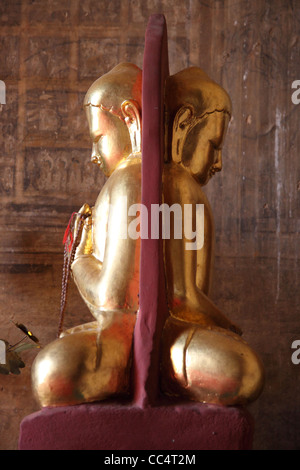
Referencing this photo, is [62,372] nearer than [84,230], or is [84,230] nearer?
[62,372]

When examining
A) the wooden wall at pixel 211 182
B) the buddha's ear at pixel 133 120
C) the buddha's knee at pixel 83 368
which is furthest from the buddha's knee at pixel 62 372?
the wooden wall at pixel 211 182

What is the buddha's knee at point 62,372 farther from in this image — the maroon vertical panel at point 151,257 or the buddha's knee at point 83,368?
the maroon vertical panel at point 151,257

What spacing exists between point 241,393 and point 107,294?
0.44m

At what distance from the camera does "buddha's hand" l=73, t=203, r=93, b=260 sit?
6.89 feet

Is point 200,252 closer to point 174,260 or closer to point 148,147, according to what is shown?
point 174,260

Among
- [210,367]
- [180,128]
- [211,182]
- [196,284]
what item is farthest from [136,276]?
[211,182]

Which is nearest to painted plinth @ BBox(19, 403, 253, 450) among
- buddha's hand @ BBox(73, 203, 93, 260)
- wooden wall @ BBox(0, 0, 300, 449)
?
buddha's hand @ BBox(73, 203, 93, 260)

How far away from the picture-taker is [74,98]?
3061mm

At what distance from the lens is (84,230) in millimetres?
2145

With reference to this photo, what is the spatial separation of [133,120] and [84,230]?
1.23 feet

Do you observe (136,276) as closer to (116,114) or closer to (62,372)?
(62,372)

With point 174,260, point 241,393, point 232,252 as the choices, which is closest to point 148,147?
point 174,260

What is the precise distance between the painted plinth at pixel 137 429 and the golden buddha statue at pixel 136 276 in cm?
5

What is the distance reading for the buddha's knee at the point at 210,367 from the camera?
1637 millimetres
